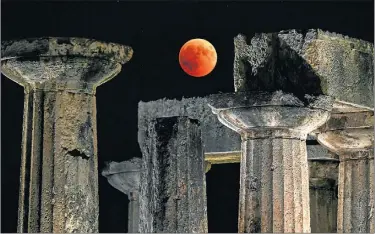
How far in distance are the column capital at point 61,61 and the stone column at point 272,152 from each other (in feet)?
5.63

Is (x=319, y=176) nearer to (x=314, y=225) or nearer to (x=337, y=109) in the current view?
(x=314, y=225)

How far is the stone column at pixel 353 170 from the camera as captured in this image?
27.4m

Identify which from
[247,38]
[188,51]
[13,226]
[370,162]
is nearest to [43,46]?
[247,38]

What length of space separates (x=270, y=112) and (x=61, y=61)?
2.49 meters

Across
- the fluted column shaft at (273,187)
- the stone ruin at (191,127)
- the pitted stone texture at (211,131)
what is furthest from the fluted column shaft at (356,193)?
the fluted column shaft at (273,187)

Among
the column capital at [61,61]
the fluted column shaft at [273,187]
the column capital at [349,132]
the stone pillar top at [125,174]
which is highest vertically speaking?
the column capital at [61,61]

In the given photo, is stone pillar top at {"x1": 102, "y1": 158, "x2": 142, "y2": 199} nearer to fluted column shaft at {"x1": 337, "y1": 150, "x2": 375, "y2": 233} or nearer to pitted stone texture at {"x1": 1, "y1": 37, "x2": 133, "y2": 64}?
fluted column shaft at {"x1": 337, "y1": 150, "x2": 375, "y2": 233}

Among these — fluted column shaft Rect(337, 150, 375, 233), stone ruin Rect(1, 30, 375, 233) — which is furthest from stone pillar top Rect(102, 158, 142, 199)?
stone ruin Rect(1, 30, 375, 233)

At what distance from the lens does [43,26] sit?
38719 mm

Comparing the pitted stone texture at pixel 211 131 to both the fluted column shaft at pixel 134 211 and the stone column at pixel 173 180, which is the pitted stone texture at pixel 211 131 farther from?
the stone column at pixel 173 180

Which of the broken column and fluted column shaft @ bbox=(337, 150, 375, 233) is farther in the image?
fluted column shaft @ bbox=(337, 150, 375, 233)

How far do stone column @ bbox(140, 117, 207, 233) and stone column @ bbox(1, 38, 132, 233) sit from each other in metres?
0.64

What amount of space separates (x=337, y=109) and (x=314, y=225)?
6.10m

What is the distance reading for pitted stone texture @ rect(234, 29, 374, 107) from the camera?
2420cm
